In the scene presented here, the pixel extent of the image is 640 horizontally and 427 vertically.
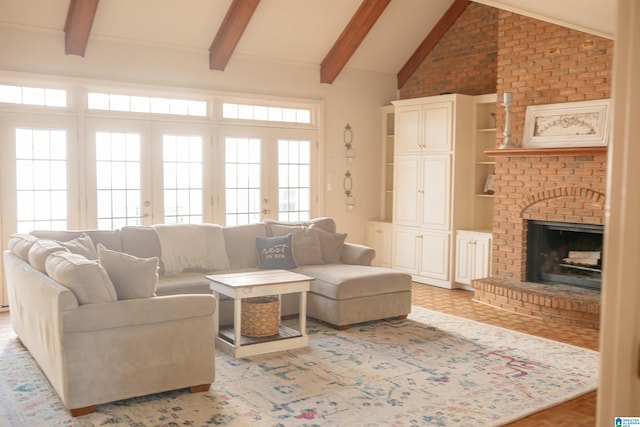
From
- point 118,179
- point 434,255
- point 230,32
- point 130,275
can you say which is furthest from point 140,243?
point 434,255

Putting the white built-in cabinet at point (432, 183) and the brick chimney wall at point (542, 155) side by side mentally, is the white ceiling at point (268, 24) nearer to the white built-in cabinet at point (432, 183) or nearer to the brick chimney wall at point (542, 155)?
the white built-in cabinet at point (432, 183)

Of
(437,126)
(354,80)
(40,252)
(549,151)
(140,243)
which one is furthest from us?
(354,80)

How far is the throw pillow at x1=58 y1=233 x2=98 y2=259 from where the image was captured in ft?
16.3

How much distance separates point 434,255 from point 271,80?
3.08 meters

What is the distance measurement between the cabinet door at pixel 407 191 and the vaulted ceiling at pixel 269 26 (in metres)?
1.55

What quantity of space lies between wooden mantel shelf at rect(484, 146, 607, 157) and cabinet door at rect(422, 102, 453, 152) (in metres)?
0.86

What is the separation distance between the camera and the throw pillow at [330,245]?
21.2 feet

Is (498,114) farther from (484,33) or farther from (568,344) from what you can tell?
(568,344)

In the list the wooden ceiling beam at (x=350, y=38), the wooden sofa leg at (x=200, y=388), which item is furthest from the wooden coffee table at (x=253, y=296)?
the wooden ceiling beam at (x=350, y=38)

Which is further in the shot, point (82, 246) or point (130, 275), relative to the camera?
point (82, 246)

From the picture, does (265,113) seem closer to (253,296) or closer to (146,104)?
(146,104)

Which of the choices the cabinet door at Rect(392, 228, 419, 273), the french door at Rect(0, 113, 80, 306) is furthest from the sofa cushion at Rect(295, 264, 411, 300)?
the french door at Rect(0, 113, 80, 306)

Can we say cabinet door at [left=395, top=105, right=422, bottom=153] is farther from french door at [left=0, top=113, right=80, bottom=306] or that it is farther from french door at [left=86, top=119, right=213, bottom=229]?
french door at [left=0, top=113, right=80, bottom=306]

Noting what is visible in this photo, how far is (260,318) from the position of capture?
189 inches
